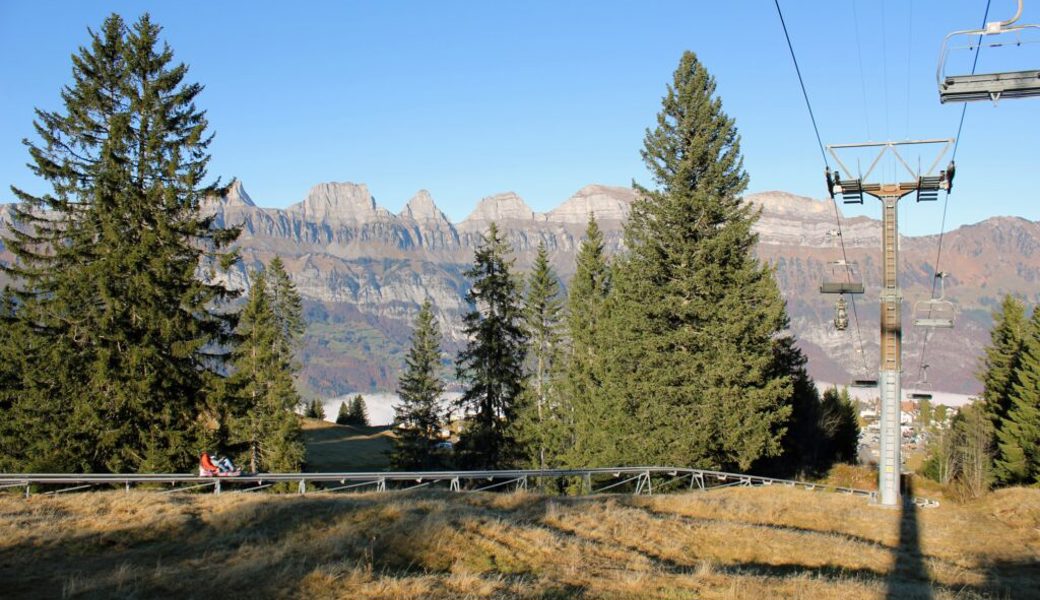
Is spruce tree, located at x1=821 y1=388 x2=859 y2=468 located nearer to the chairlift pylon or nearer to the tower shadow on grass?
the chairlift pylon

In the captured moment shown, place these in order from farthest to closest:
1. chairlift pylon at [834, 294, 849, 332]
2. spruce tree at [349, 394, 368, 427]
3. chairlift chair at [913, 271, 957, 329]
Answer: spruce tree at [349, 394, 368, 427], chairlift pylon at [834, 294, 849, 332], chairlift chair at [913, 271, 957, 329]

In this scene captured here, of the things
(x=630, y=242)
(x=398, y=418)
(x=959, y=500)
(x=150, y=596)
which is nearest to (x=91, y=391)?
(x=150, y=596)

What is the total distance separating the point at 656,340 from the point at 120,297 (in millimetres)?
21256

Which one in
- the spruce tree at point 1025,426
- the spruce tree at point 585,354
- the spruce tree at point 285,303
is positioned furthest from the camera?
the spruce tree at point 285,303

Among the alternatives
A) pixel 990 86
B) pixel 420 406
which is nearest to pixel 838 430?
pixel 420 406

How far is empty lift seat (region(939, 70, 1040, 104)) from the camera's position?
42.7 feet

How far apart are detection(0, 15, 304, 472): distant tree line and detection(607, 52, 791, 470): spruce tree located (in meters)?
17.2

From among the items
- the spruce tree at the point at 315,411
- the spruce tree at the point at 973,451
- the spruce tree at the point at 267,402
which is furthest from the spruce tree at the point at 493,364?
the spruce tree at the point at 315,411

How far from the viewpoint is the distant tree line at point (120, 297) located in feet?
84.5

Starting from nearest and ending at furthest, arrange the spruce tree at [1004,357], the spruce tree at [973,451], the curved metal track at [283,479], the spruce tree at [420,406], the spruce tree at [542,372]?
the curved metal track at [283,479] < the spruce tree at [973,451] < the spruce tree at [542,372] < the spruce tree at [420,406] < the spruce tree at [1004,357]

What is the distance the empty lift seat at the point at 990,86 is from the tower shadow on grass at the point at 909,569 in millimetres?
8610

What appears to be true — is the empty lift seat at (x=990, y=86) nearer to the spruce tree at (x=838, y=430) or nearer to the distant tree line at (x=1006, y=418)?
the distant tree line at (x=1006, y=418)

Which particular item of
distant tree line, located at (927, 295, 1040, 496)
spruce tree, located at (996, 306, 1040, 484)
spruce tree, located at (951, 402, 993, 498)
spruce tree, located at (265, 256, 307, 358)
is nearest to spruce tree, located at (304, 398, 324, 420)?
spruce tree, located at (265, 256, 307, 358)

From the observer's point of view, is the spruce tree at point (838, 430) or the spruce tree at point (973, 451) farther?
the spruce tree at point (838, 430)
